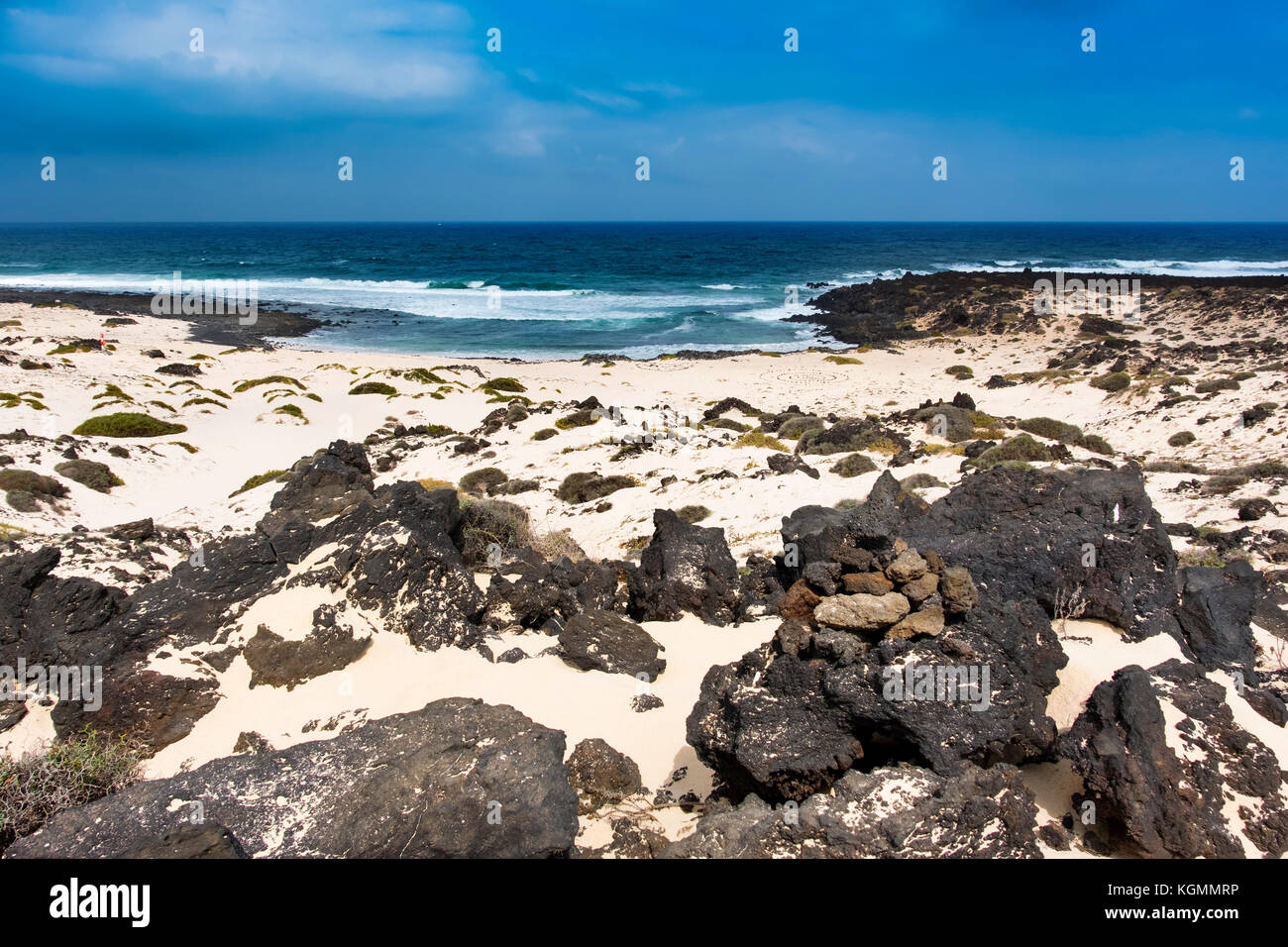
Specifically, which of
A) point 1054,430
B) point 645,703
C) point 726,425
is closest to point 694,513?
point 645,703

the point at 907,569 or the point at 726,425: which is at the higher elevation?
the point at 726,425

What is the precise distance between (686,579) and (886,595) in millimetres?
2825

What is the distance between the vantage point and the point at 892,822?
356 centimetres

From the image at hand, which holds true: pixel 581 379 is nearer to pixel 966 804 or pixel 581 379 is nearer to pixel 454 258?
pixel 966 804

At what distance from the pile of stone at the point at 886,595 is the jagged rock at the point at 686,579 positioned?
6.71ft

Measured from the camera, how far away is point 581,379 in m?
29.0

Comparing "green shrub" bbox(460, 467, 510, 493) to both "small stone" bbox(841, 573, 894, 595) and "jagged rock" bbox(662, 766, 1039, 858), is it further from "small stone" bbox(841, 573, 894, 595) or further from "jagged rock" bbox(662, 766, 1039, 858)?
"jagged rock" bbox(662, 766, 1039, 858)

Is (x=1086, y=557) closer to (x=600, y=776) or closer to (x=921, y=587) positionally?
(x=921, y=587)

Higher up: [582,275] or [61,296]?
[582,275]

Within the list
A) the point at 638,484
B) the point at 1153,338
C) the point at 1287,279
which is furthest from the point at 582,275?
the point at 638,484
